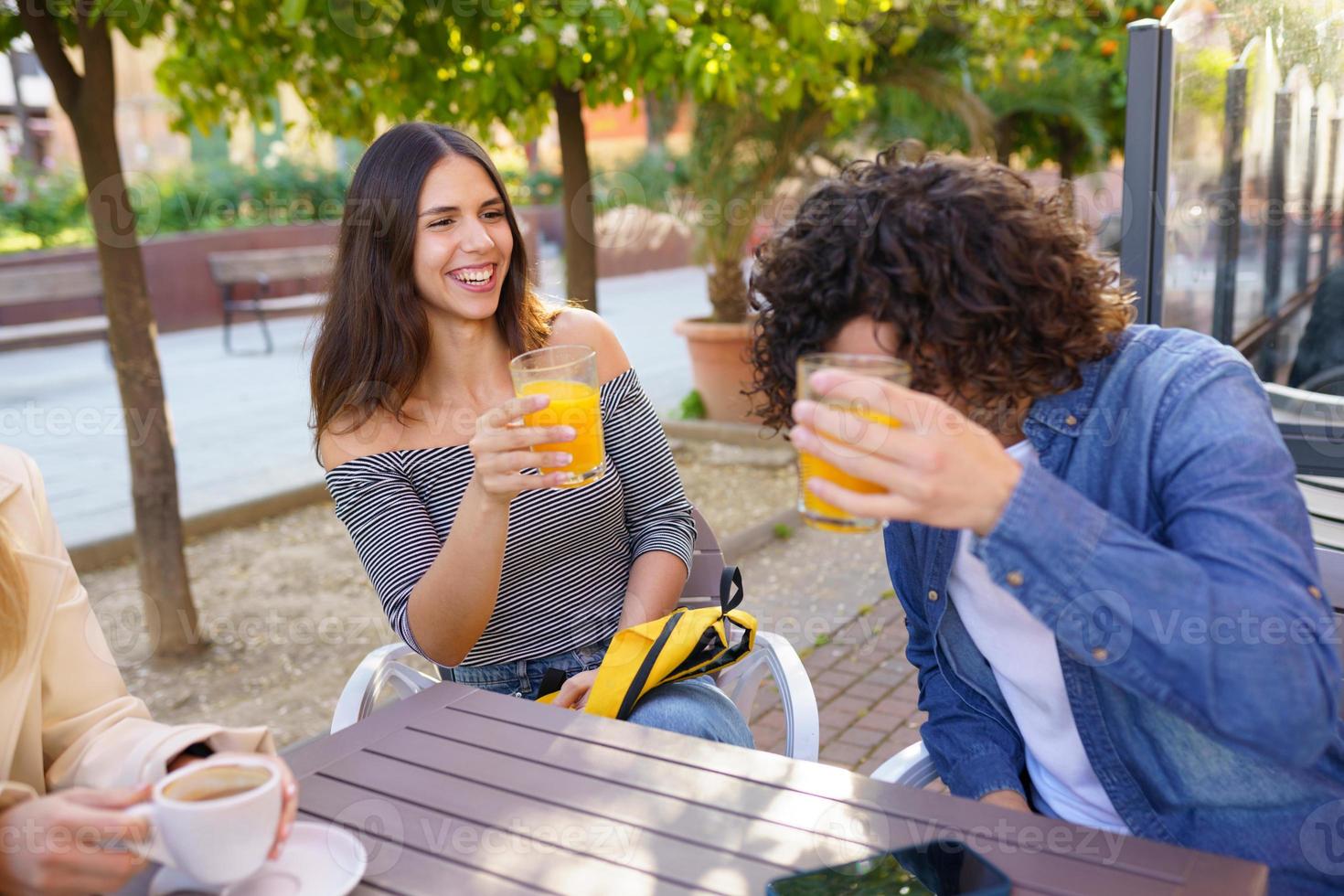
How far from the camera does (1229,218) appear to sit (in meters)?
3.14

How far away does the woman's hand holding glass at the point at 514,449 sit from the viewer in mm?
1636

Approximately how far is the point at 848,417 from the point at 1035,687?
648mm

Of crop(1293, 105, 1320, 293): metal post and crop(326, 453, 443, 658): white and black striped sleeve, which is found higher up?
crop(1293, 105, 1320, 293): metal post

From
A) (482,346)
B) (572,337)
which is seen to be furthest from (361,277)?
(572,337)

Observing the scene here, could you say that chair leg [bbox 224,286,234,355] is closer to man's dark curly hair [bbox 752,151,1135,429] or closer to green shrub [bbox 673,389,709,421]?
Result: green shrub [bbox 673,389,709,421]

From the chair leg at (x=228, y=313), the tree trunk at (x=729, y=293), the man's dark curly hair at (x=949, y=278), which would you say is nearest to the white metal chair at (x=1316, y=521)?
the man's dark curly hair at (x=949, y=278)

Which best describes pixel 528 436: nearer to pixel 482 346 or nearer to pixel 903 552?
pixel 903 552

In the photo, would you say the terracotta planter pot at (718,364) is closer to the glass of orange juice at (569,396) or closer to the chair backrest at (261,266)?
the glass of orange juice at (569,396)

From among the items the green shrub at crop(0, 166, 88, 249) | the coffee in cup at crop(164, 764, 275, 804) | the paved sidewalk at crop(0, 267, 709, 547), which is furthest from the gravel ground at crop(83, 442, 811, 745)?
the green shrub at crop(0, 166, 88, 249)

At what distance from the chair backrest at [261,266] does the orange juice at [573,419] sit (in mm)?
11025

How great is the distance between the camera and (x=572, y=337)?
8.11 feet

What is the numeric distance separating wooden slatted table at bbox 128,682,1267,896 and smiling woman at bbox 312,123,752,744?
22.9 inches

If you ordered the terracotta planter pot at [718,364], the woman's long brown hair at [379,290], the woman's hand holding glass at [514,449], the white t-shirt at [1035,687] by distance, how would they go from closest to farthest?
the white t-shirt at [1035,687]
the woman's hand holding glass at [514,449]
the woman's long brown hair at [379,290]
the terracotta planter pot at [718,364]

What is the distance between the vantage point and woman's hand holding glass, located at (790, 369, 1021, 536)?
42.4 inches
